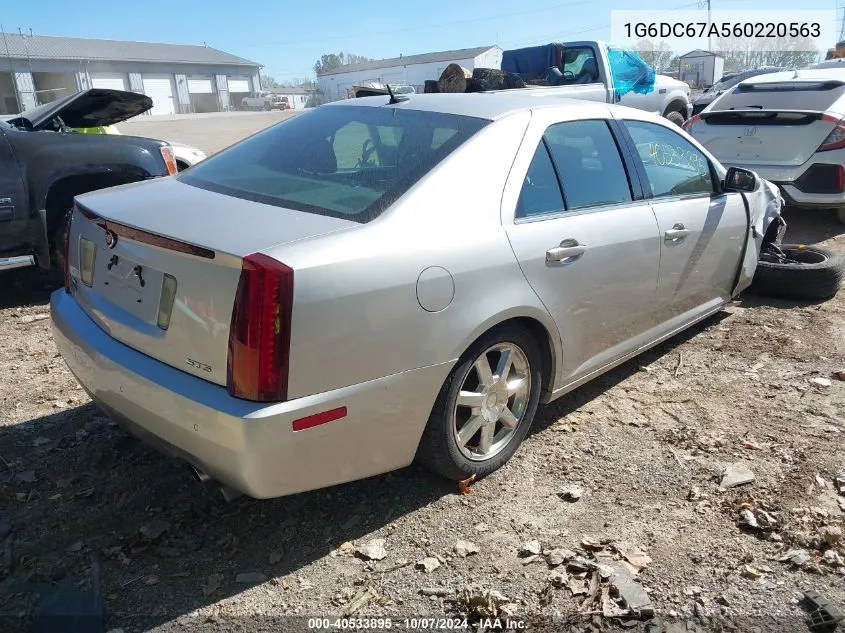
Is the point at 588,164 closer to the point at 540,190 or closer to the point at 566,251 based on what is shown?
the point at 540,190

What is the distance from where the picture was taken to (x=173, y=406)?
92.8 inches

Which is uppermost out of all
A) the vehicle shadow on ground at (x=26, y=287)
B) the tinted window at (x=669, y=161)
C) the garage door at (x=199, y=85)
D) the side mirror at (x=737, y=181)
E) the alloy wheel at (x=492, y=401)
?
the garage door at (x=199, y=85)

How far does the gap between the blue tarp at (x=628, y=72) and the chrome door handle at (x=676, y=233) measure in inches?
341

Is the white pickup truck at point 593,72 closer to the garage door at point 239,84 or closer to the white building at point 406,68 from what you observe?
the white building at point 406,68

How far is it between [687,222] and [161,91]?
61540 millimetres

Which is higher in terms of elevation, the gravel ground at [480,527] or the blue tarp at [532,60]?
the blue tarp at [532,60]

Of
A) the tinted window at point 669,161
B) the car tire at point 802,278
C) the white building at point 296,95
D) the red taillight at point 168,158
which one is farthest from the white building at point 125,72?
the tinted window at point 669,161

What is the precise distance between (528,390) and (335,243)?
1270mm

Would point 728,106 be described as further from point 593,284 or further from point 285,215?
point 285,215

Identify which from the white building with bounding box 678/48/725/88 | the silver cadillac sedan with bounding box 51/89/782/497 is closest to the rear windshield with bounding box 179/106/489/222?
the silver cadillac sedan with bounding box 51/89/782/497

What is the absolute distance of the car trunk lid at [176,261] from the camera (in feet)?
7.46

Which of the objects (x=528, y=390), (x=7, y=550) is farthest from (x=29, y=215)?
(x=528, y=390)

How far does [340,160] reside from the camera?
3.10m

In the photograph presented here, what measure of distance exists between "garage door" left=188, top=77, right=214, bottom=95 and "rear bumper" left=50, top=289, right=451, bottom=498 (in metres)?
63.9
